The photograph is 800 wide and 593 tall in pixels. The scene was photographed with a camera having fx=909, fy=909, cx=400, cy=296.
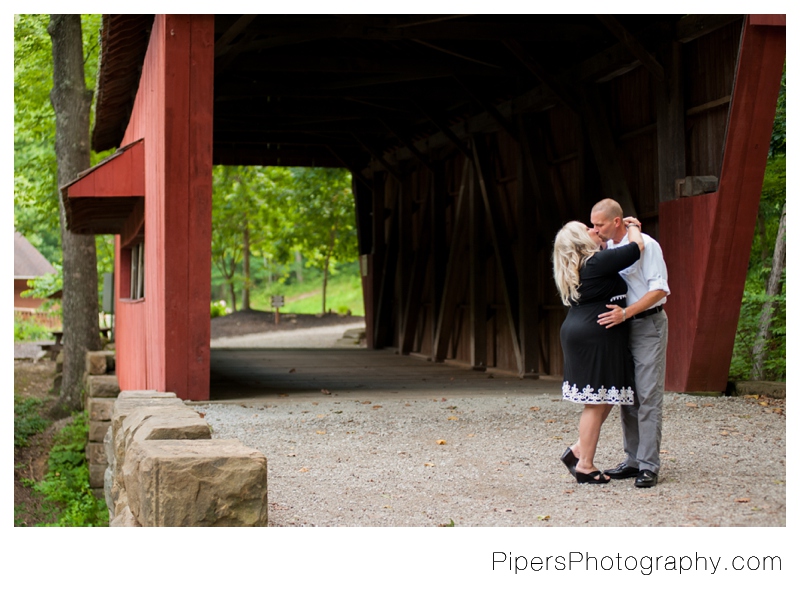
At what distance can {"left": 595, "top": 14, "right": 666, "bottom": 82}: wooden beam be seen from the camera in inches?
360

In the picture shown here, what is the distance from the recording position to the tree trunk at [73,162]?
644 inches

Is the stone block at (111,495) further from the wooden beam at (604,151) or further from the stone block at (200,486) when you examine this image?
the wooden beam at (604,151)

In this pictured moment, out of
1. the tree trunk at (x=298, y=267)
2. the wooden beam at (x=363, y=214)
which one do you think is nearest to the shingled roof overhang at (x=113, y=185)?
the wooden beam at (x=363, y=214)

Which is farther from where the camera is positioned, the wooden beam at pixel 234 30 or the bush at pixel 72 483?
the bush at pixel 72 483

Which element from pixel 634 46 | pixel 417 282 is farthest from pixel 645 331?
pixel 417 282

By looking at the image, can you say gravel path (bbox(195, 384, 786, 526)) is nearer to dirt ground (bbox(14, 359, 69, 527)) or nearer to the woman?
the woman

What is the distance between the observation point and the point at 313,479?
5.56 m

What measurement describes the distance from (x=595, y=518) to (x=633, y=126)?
7033 millimetres

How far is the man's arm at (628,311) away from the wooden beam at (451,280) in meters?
9.59

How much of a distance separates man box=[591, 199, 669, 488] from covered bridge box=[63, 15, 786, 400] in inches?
138

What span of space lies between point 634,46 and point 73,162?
1103 centimetres

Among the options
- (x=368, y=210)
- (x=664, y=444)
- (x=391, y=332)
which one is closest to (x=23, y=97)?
(x=368, y=210)

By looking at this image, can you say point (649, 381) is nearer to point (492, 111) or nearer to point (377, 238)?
point (492, 111)

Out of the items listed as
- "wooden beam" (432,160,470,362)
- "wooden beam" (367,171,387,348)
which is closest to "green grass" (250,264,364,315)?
"wooden beam" (367,171,387,348)
